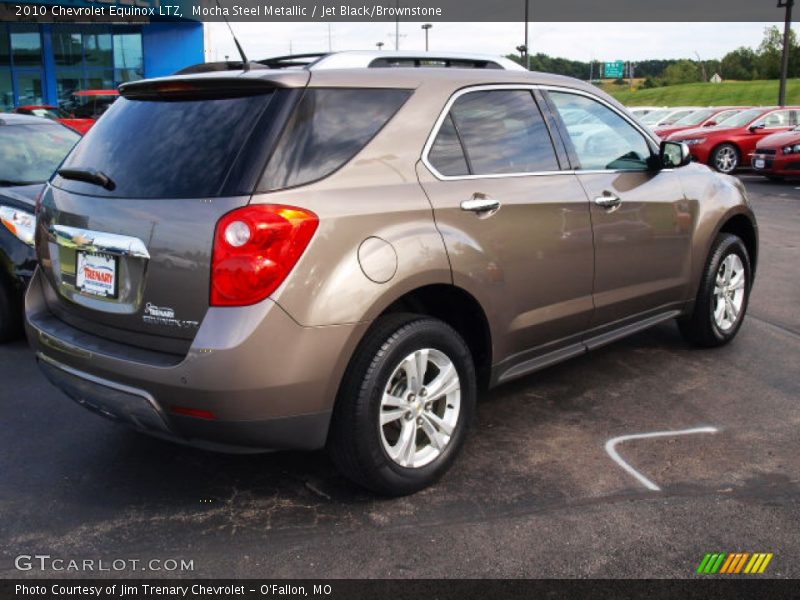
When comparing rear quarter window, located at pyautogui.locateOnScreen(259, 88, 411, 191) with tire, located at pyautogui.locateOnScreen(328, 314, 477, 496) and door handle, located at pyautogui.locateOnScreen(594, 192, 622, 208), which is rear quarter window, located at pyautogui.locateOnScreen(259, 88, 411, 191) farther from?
door handle, located at pyautogui.locateOnScreen(594, 192, 622, 208)

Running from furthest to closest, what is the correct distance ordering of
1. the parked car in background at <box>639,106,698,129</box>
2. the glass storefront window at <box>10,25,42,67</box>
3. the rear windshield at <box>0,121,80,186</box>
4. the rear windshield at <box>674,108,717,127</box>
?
1. the glass storefront window at <box>10,25,42,67</box>
2. the parked car in background at <box>639,106,698,129</box>
3. the rear windshield at <box>674,108,717,127</box>
4. the rear windshield at <box>0,121,80,186</box>

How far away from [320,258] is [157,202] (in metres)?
A: 0.68

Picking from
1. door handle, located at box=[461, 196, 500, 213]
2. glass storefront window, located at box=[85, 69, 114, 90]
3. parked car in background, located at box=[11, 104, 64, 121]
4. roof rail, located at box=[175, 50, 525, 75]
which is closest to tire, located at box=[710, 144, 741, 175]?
parked car in background, located at box=[11, 104, 64, 121]

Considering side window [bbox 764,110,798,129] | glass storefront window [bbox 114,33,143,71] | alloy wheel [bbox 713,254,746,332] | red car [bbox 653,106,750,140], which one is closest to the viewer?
alloy wheel [bbox 713,254,746,332]

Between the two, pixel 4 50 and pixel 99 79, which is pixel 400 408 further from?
pixel 99 79

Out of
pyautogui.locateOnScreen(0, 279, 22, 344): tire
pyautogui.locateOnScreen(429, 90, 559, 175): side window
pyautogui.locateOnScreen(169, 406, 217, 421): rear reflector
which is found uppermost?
pyautogui.locateOnScreen(429, 90, 559, 175): side window

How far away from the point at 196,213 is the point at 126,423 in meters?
0.90

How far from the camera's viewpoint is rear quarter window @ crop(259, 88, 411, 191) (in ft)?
9.90

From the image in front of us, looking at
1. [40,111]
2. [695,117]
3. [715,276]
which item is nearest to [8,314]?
[715,276]

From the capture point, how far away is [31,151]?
651 centimetres

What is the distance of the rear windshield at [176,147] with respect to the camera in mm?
3037

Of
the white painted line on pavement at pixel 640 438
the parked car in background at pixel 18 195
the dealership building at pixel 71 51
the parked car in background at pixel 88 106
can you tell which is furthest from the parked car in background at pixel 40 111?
the white painted line on pavement at pixel 640 438
